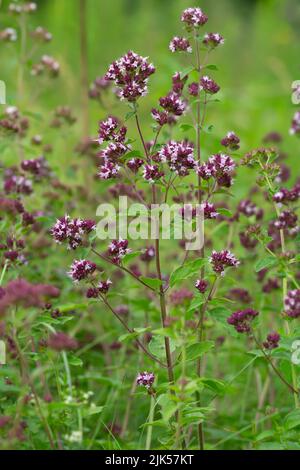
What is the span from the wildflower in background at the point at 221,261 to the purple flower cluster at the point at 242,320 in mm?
201

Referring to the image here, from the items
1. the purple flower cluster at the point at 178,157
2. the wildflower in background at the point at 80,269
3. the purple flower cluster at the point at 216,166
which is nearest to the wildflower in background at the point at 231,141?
the purple flower cluster at the point at 216,166

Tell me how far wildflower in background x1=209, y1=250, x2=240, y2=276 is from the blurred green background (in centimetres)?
322

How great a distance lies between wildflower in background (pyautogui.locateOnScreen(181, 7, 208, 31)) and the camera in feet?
8.09

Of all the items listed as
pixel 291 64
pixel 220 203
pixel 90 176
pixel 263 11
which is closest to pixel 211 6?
pixel 263 11

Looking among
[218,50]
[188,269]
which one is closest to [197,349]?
[188,269]

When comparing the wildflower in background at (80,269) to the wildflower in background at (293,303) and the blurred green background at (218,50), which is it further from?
the blurred green background at (218,50)

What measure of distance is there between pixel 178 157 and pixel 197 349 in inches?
22.3

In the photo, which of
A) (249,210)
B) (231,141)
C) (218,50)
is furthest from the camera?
(218,50)

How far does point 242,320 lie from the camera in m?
2.43

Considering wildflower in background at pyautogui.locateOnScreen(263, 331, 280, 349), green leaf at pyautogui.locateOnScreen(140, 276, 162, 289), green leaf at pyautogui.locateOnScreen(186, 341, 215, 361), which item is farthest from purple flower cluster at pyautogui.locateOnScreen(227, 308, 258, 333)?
green leaf at pyautogui.locateOnScreen(140, 276, 162, 289)

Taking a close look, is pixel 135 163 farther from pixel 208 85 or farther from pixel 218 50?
pixel 218 50

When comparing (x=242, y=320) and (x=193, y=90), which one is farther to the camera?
(x=193, y=90)

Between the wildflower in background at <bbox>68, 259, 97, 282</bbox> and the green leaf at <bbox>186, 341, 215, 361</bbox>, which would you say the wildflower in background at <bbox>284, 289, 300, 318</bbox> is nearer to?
the green leaf at <bbox>186, 341, 215, 361</bbox>

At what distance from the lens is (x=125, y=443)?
8.63 feet
